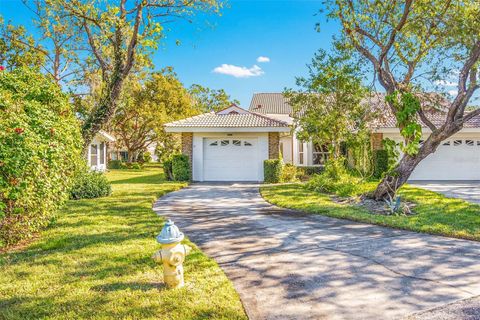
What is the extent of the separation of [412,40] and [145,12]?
8628 mm

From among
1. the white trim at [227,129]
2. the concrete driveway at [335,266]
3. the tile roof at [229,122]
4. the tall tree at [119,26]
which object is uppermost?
the tall tree at [119,26]

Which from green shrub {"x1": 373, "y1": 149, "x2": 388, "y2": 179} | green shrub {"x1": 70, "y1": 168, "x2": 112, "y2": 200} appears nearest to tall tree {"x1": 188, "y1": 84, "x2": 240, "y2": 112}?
green shrub {"x1": 373, "y1": 149, "x2": 388, "y2": 179}

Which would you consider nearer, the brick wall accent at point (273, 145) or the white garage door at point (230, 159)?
the brick wall accent at point (273, 145)

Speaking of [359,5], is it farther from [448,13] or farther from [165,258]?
[165,258]

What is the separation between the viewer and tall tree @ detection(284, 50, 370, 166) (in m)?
13.8

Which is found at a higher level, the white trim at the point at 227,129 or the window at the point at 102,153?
the white trim at the point at 227,129

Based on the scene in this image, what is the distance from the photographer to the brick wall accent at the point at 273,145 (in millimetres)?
16609

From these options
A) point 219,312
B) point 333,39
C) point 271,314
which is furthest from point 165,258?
point 333,39

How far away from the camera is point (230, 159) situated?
17.0 m

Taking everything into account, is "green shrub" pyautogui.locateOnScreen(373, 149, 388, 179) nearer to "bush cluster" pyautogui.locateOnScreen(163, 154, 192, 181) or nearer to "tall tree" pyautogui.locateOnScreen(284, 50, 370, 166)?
"tall tree" pyautogui.locateOnScreen(284, 50, 370, 166)

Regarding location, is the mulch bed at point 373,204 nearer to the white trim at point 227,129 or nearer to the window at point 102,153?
the white trim at point 227,129

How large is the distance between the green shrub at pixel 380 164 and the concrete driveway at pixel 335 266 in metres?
10.0

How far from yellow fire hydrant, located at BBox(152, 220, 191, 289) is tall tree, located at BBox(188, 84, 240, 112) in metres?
43.3

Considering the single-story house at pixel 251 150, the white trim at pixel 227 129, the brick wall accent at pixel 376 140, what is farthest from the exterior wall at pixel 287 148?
the white trim at pixel 227 129
